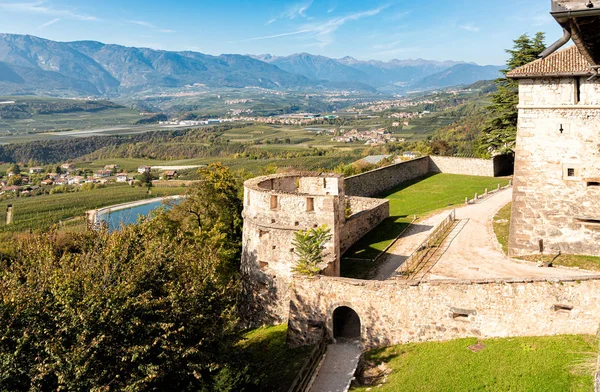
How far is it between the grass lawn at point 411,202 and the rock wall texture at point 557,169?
21.7 ft

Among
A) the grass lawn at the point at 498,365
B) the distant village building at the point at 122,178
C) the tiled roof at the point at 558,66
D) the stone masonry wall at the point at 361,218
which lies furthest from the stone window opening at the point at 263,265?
the distant village building at the point at 122,178

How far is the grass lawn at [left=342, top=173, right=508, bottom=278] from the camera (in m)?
22.9

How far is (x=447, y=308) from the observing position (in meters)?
14.4

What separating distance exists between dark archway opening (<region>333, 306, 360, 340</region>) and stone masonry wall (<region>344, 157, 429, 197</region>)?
16.8 metres

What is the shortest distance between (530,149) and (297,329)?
11.3 meters

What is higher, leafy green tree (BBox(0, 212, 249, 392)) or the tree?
the tree

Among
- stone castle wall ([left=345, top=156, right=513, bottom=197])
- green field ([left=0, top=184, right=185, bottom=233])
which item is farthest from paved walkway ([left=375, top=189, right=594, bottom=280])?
green field ([left=0, top=184, right=185, bottom=233])

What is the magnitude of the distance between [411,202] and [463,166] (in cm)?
1218

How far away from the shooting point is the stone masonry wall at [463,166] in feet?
135

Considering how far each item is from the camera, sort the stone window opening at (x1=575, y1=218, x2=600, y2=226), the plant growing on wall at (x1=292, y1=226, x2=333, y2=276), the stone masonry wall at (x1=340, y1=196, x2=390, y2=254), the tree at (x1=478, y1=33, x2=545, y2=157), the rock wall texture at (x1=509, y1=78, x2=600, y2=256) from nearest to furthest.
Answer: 1. the plant growing on wall at (x1=292, y1=226, x2=333, y2=276)
2. the rock wall texture at (x1=509, y1=78, x2=600, y2=256)
3. the stone window opening at (x1=575, y1=218, x2=600, y2=226)
4. the stone masonry wall at (x1=340, y1=196, x2=390, y2=254)
5. the tree at (x1=478, y1=33, x2=545, y2=157)

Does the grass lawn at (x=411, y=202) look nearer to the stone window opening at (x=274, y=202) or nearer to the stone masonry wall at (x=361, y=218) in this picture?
the stone masonry wall at (x=361, y=218)

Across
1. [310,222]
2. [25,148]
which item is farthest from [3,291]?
[25,148]

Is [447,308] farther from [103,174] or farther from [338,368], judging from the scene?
[103,174]

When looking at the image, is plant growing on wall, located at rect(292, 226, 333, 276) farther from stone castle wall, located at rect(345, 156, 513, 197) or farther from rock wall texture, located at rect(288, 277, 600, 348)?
stone castle wall, located at rect(345, 156, 513, 197)
